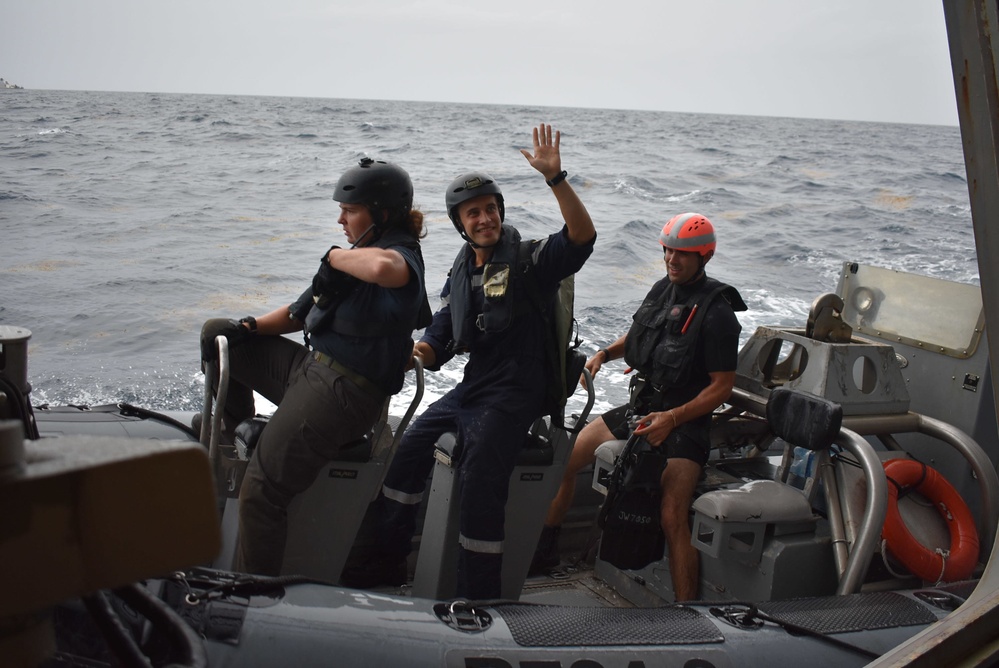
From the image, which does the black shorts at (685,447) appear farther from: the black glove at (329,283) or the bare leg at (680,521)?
the black glove at (329,283)

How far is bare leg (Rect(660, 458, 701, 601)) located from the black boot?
62cm

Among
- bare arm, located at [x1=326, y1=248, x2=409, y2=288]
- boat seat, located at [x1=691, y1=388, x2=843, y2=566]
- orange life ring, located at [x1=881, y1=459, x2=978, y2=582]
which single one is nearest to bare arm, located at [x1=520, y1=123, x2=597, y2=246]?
bare arm, located at [x1=326, y1=248, x2=409, y2=288]

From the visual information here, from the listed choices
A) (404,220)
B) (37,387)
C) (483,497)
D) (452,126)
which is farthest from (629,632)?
(452,126)

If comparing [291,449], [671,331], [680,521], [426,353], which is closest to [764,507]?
[680,521]

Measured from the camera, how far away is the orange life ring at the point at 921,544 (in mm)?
3316

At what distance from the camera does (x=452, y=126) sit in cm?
3300

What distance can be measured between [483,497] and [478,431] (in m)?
A: 0.22

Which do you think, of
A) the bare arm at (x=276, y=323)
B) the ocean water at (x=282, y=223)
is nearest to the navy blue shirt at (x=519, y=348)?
the bare arm at (x=276, y=323)

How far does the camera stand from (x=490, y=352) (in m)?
3.28

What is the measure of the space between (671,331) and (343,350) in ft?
4.35

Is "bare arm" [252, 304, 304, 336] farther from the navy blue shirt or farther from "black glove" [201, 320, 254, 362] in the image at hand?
the navy blue shirt

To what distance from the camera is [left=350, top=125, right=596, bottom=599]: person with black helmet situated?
10.1 ft

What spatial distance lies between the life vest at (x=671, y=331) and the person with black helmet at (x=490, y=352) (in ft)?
1.80

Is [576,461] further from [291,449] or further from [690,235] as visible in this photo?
[291,449]
